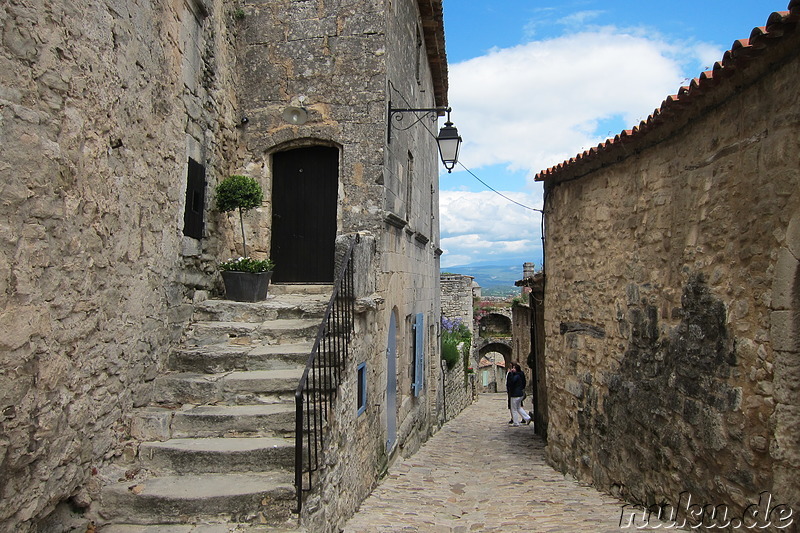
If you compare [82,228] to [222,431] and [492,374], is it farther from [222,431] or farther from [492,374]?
[492,374]

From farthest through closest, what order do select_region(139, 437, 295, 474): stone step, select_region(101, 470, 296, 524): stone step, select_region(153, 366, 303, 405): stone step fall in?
1. select_region(153, 366, 303, 405): stone step
2. select_region(139, 437, 295, 474): stone step
3. select_region(101, 470, 296, 524): stone step

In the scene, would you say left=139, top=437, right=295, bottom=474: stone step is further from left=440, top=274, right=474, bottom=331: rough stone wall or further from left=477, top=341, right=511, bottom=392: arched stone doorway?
left=477, top=341, right=511, bottom=392: arched stone doorway

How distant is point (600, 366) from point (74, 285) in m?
5.30

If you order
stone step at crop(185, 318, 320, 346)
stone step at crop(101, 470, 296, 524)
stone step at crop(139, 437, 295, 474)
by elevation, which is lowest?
stone step at crop(101, 470, 296, 524)

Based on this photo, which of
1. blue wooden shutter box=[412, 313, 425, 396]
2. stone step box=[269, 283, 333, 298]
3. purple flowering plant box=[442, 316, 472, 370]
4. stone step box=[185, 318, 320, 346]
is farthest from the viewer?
purple flowering plant box=[442, 316, 472, 370]

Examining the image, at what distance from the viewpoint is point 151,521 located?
12.3 ft

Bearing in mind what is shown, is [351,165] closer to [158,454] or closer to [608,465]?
[158,454]

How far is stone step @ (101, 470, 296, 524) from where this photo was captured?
12.2 ft

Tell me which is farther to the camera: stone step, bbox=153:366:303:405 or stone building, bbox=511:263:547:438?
stone building, bbox=511:263:547:438

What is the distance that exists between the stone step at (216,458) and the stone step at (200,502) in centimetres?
17

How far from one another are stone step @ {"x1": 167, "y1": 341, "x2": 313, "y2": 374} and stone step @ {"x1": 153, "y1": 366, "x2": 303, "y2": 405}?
252 mm

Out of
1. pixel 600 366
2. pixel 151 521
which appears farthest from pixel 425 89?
pixel 151 521

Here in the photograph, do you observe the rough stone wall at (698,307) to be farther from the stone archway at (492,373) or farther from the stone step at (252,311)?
the stone archway at (492,373)

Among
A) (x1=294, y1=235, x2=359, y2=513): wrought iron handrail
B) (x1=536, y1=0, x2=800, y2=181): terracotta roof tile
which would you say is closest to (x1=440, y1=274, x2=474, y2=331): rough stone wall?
(x1=536, y1=0, x2=800, y2=181): terracotta roof tile
